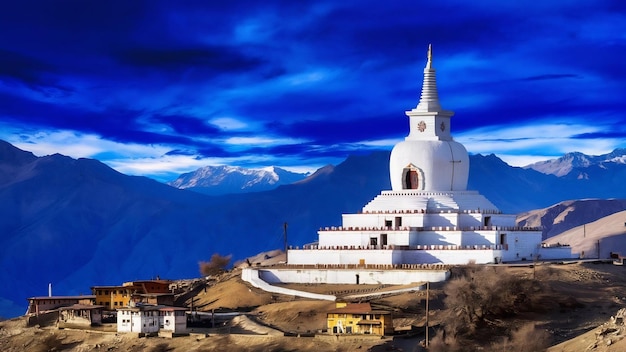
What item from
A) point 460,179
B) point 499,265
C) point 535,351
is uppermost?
point 460,179

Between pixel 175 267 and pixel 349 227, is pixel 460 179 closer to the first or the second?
pixel 349 227

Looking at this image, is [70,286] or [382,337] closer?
[382,337]

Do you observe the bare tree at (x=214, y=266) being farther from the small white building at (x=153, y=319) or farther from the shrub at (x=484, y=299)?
the shrub at (x=484, y=299)

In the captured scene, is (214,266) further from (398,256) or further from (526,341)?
(526,341)

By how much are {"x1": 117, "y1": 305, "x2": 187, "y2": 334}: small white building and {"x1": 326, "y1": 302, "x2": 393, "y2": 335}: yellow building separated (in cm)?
894

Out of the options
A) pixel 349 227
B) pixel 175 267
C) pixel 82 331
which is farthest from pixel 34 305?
pixel 175 267

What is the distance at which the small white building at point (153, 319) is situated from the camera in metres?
64.2

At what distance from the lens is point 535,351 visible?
53625 mm

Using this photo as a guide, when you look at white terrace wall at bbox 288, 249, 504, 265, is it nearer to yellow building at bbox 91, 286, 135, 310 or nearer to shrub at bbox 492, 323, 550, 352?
yellow building at bbox 91, 286, 135, 310

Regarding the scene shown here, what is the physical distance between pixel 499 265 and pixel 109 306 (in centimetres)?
2439

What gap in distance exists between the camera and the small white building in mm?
64250

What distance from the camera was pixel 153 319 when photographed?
65.0m

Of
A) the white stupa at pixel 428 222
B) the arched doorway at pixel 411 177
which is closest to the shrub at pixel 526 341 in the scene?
the white stupa at pixel 428 222

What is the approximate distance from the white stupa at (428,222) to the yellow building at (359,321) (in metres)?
11.7
